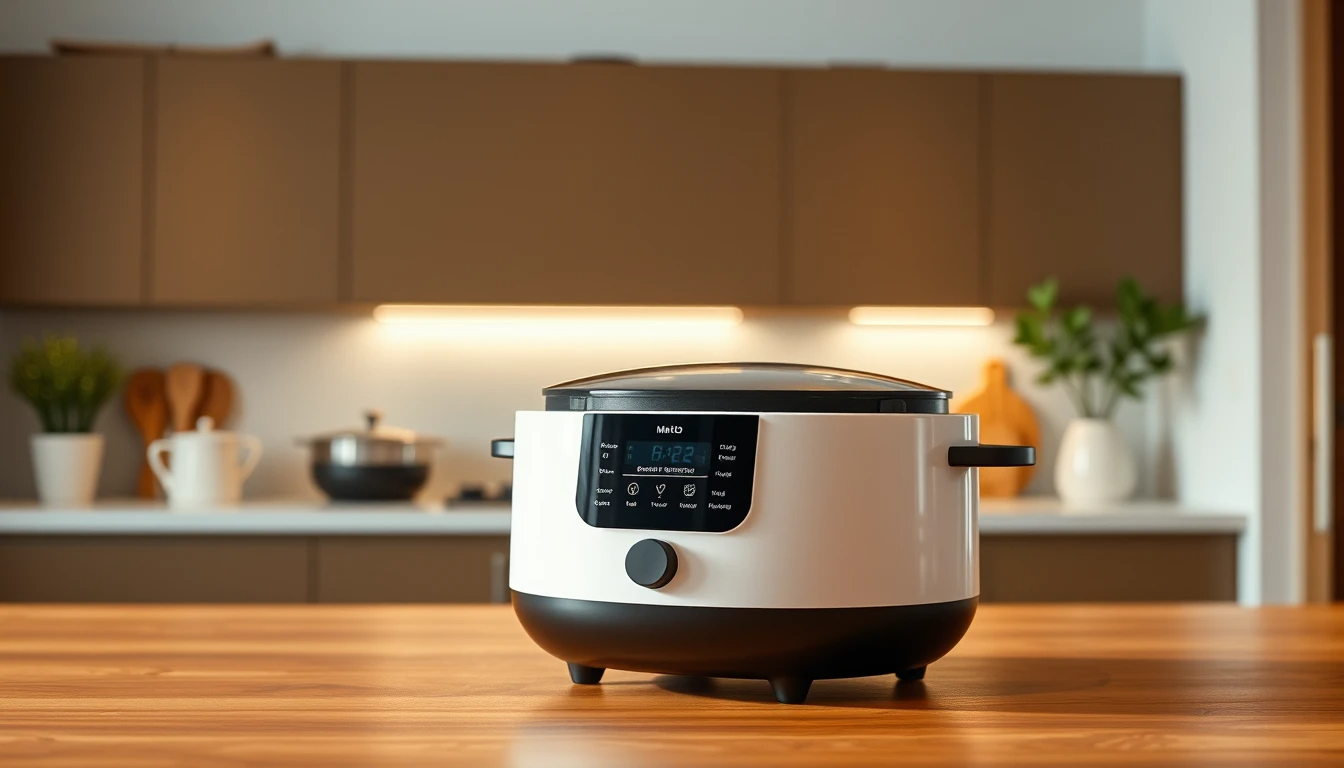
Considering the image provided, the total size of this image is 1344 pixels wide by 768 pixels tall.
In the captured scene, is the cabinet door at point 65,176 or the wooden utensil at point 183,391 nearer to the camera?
the cabinet door at point 65,176

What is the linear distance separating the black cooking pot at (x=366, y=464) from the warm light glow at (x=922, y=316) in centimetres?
111

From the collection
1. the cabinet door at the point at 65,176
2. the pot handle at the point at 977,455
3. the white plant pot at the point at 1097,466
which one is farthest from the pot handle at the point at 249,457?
the pot handle at the point at 977,455

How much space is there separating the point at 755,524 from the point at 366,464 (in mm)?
2252

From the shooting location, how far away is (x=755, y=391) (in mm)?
749

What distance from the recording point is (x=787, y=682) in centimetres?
75

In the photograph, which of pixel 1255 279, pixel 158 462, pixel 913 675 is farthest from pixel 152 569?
pixel 1255 279

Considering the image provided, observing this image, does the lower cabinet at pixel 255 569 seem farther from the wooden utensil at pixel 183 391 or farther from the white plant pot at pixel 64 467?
the wooden utensil at pixel 183 391

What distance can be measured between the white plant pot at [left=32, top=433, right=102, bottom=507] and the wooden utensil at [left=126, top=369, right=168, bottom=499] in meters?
0.25

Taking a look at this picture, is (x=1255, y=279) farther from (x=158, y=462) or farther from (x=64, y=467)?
(x=64, y=467)

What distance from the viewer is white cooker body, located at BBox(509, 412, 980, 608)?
735 mm

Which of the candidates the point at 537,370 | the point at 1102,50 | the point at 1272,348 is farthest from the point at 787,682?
the point at 1102,50

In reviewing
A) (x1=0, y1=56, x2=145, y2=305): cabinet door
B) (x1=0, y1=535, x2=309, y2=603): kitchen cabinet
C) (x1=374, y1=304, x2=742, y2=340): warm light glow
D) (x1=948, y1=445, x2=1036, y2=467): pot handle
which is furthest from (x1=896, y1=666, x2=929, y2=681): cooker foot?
(x1=0, y1=56, x2=145, y2=305): cabinet door

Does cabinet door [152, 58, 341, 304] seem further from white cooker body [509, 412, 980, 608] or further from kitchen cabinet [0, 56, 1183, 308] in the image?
white cooker body [509, 412, 980, 608]

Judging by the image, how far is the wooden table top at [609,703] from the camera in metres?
0.64
